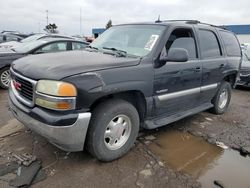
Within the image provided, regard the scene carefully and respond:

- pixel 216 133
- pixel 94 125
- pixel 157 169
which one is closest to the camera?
pixel 94 125

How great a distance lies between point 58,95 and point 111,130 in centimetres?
91

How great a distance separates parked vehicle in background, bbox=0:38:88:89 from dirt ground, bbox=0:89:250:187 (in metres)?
2.34

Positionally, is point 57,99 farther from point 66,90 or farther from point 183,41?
point 183,41

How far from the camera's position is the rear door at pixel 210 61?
477 centimetres

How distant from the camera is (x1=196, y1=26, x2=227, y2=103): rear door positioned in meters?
4.77

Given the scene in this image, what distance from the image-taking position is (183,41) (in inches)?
173

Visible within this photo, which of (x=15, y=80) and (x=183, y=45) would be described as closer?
(x=15, y=80)

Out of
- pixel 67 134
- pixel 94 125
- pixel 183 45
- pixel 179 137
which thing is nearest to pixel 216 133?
pixel 179 137

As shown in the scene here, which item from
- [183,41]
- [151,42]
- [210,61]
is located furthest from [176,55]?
[210,61]

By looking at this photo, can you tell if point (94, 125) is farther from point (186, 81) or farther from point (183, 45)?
point (183, 45)

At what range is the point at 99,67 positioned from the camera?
3141 millimetres

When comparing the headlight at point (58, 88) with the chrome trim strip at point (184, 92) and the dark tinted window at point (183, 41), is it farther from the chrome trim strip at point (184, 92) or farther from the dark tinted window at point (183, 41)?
the dark tinted window at point (183, 41)

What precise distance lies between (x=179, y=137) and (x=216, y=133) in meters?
0.78

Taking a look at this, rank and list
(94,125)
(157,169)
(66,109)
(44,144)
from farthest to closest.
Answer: (44,144), (157,169), (94,125), (66,109)
